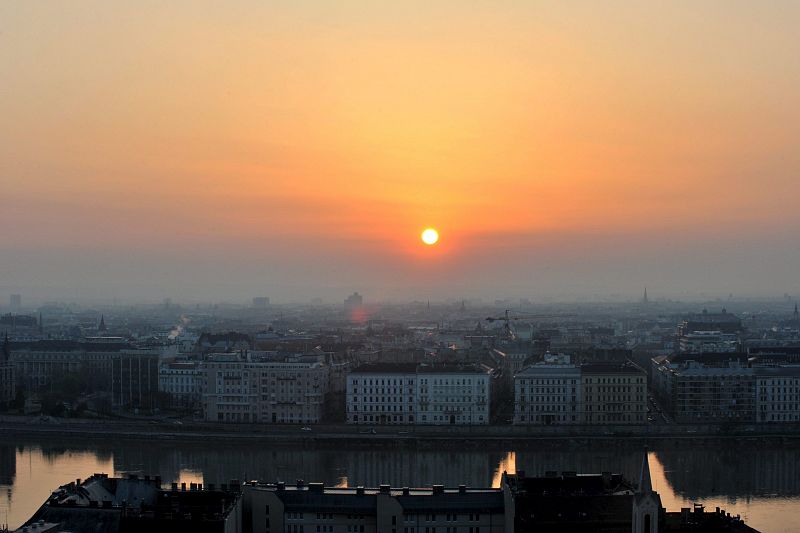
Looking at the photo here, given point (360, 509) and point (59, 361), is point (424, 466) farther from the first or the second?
point (59, 361)

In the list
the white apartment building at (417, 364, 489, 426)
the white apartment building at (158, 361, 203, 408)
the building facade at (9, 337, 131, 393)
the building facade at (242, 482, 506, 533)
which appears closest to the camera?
the building facade at (242, 482, 506, 533)

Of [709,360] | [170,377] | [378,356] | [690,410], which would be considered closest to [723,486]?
[690,410]

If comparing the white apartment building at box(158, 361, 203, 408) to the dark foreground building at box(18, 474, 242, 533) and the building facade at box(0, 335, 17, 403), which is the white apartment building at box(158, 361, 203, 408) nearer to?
the building facade at box(0, 335, 17, 403)

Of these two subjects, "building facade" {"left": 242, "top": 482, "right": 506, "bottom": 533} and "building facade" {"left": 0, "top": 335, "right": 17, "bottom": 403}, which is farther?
"building facade" {"left": 0, "top": 335, "right": 17, "bottom": 403}

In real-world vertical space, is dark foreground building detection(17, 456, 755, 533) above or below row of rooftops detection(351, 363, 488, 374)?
below

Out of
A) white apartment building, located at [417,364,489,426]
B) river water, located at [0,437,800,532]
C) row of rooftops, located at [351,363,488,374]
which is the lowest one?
river water, located at [0,437,800,532]

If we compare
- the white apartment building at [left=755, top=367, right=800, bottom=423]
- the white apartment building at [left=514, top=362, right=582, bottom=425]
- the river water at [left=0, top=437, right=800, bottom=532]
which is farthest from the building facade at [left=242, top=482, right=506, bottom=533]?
the white apartment building at [left=755, top=367, right=800, bottom=423]

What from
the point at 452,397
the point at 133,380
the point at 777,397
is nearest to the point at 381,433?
the point at 452,397

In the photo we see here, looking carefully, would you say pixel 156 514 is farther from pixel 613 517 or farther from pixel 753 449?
pixel 753 449
